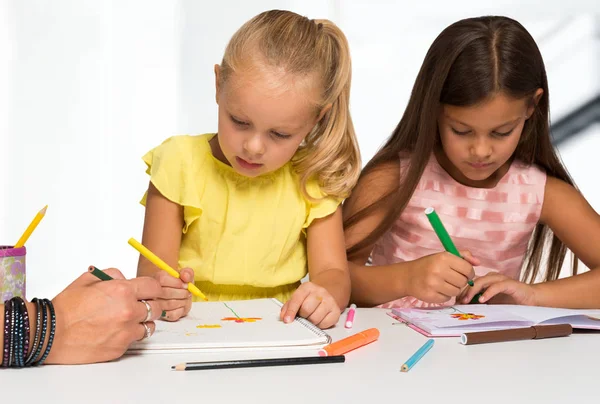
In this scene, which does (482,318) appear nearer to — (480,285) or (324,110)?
(480,285)

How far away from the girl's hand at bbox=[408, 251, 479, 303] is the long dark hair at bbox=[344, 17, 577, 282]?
0.79ft

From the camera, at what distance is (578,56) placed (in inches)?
135

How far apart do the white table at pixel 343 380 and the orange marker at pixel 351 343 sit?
0.03 feet

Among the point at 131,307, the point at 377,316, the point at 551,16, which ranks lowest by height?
the point at 377,316

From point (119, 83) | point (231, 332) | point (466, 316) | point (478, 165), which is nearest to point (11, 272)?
point (231, 332)

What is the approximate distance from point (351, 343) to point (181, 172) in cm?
54

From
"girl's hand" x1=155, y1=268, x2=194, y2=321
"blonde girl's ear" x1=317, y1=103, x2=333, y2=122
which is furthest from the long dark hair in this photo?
"girl's hand" x1=155, y1=268, x2=194, y2=321

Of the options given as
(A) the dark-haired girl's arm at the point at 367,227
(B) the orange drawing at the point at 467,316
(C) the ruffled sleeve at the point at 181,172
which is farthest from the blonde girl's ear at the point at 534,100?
(C) the ruffled sleeve at the point at 181,172

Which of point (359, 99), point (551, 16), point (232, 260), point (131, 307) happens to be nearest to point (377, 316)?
point (232, 260)

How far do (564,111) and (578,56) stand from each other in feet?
0.77

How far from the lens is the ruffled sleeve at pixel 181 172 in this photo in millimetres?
1411

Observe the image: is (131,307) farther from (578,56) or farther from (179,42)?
(578,56)

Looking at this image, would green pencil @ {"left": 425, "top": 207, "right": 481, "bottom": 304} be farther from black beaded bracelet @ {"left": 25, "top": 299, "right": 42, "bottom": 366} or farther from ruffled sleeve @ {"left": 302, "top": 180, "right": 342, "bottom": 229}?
black beaded bracelet @ {"left": 25, "top": 299, "right": 42, "bottom": 366}

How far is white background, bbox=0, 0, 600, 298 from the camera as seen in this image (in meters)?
3.40
